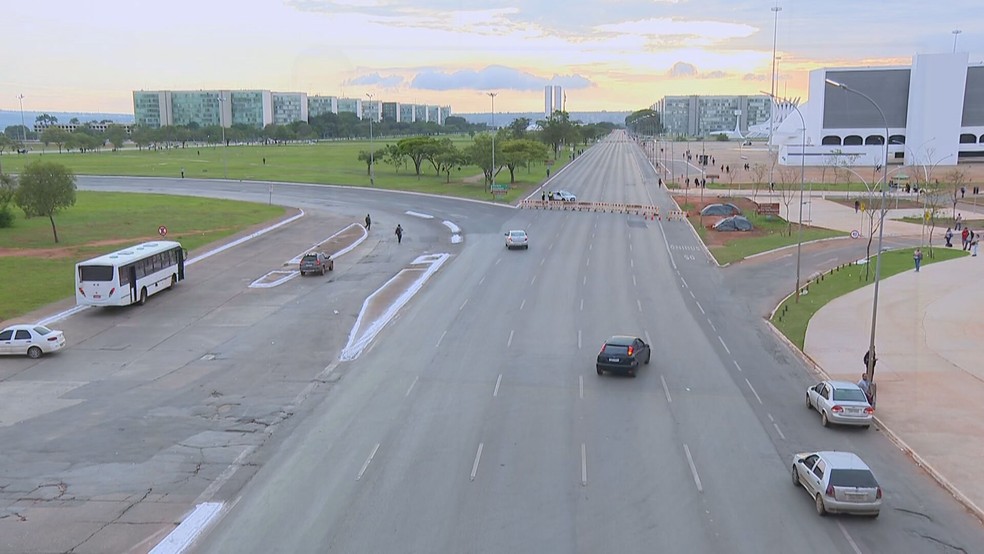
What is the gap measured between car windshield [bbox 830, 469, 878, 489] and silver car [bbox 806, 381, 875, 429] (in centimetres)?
530

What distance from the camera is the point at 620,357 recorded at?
25.0 m

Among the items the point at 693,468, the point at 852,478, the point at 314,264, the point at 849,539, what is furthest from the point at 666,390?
the point at 314,264

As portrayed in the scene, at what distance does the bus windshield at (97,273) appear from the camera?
110ft

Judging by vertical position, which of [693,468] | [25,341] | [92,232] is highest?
[92,232]

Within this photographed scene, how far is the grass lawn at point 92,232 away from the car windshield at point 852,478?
31.2 metres

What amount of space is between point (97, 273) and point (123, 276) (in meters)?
1.01

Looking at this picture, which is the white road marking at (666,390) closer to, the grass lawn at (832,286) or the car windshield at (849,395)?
the car windshield at (849,395)

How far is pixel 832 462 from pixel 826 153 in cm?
14370

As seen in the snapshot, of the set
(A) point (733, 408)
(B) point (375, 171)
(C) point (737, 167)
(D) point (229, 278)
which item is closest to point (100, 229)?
(D) point (229, 278)

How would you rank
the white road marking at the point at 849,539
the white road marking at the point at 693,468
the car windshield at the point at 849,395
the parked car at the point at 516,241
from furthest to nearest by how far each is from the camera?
the parked car at the point at 516,241, the car windshield at the point at 849,395, the white road marking at the point at 693,468, the white road marking at the point at 849,539

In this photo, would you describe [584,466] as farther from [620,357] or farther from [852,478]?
[620,357]

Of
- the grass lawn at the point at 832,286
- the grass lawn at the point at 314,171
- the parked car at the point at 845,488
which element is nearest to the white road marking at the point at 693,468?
the parked car at the point at 845,488

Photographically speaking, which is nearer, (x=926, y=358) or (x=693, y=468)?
(x=693, y=468)

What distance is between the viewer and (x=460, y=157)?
9969 cm
